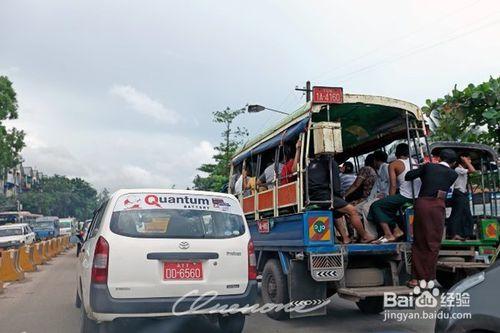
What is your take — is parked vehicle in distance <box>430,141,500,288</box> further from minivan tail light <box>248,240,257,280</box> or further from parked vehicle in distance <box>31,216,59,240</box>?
parked vehicle in distance <box>31,216,59,240</box>

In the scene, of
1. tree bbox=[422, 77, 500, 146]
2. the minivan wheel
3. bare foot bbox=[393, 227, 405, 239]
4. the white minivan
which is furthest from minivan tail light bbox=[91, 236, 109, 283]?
tree bbox=[422, 77, 500, 146]

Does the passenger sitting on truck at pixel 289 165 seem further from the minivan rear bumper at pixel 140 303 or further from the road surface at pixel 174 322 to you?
the minivan rear bumper at pixel 140 303

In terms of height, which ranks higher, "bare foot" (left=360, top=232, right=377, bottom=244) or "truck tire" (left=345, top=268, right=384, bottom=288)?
"bare foot" (left=360, top=232, right=377, bottom=244)

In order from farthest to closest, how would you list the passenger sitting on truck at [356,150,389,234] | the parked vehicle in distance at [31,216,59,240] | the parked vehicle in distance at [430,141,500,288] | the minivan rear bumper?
the parked vehicle in distance at [31,216,59,240]
the parked vehicle in distance at [430,141,500,288]
the passenger sitting on truck at [356,150,389,234]
the minivan rear bumper

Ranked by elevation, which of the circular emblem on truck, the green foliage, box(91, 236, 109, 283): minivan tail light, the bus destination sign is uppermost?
the green foliage

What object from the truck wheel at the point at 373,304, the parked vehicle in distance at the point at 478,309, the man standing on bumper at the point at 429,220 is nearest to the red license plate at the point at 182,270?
the parked vehicle in distance at the point at 478,309

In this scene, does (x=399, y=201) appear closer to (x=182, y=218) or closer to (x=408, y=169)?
(x=408, y=169)

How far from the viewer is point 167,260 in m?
4.58

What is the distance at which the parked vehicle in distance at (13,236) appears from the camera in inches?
950

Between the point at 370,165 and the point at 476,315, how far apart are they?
4.81 m

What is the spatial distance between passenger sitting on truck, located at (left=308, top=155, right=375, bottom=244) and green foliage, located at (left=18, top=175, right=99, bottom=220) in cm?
7326

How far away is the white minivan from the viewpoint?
174 inches

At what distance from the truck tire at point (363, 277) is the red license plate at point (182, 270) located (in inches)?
88.9

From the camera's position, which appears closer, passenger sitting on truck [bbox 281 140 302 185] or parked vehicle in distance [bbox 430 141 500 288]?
passenger sitting on truck [bbox 281 140 302 185]
